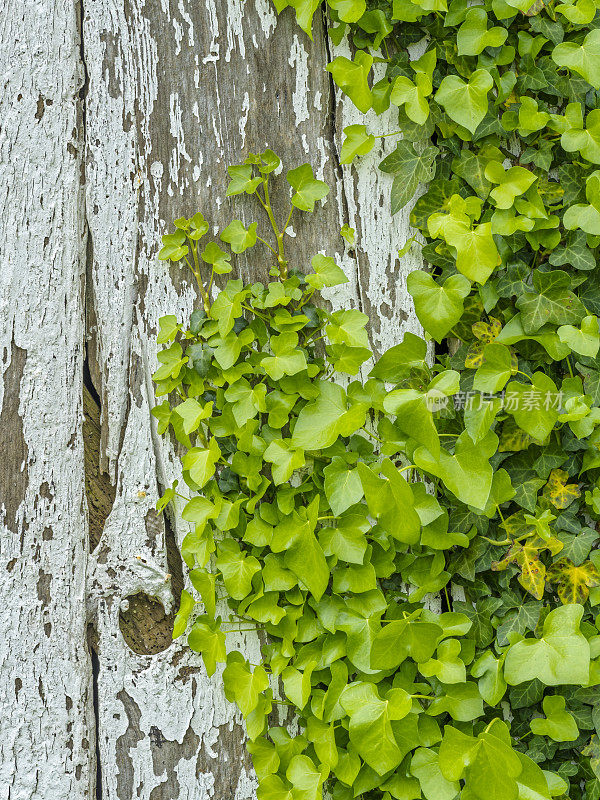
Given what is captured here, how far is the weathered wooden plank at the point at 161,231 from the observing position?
0.99m

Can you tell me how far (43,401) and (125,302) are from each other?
226 mm

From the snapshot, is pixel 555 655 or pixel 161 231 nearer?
pixel 555 655

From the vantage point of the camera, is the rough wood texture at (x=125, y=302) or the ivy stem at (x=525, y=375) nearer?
the ivy stem at (x=525, y=375)

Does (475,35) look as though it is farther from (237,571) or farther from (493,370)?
(237,571)

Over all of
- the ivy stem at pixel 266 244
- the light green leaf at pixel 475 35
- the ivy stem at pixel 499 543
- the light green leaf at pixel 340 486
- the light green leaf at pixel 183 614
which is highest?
the light green leaf at pixel 475 35

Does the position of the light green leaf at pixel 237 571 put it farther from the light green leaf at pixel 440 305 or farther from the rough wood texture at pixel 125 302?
the light green leaf at pixel 440 305

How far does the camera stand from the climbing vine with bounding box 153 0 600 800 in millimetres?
865

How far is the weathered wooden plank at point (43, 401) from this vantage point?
3.24ft

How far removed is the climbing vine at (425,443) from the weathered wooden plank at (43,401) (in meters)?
0.19

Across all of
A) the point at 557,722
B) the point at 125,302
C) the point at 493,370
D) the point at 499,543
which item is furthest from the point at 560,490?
the point at 125,302

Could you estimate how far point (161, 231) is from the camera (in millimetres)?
1015

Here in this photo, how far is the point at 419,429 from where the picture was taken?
84cm

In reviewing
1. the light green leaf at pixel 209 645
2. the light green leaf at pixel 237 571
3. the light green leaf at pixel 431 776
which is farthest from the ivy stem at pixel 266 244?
the light green leaf at pixel 431 776

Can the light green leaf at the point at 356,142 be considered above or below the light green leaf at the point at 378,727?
above
